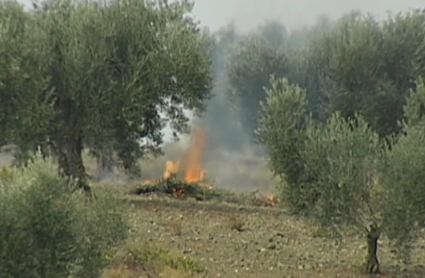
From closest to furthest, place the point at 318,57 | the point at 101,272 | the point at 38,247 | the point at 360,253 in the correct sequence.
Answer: the point at 38,247, the point at 101,272, the point at 360,253, the point at 318,57

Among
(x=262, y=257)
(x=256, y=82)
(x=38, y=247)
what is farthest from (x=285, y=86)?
(x=256, y=82)

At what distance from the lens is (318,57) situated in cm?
3180

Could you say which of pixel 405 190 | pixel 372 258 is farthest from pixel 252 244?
pixel 405 190

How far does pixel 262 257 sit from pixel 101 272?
6.53m

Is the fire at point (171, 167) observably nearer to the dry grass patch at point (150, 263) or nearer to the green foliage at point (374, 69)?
the green foliage at point (374, 69)

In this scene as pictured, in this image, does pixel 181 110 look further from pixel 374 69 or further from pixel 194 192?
pixel 374 69

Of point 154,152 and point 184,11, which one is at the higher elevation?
point 184,11

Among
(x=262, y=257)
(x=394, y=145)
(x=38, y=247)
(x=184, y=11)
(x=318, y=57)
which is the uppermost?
(x=318, y=57)

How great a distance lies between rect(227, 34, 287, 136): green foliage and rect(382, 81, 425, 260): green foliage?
771 inches

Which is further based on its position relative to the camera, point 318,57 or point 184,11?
point 318,57

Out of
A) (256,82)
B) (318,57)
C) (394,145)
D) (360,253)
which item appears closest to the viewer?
(394,145)

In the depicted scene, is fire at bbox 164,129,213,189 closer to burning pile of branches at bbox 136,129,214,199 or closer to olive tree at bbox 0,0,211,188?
burning pile of branches at bbox 136,129,214,199

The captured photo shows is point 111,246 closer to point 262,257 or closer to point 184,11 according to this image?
point 262,257

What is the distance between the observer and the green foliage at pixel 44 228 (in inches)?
387
